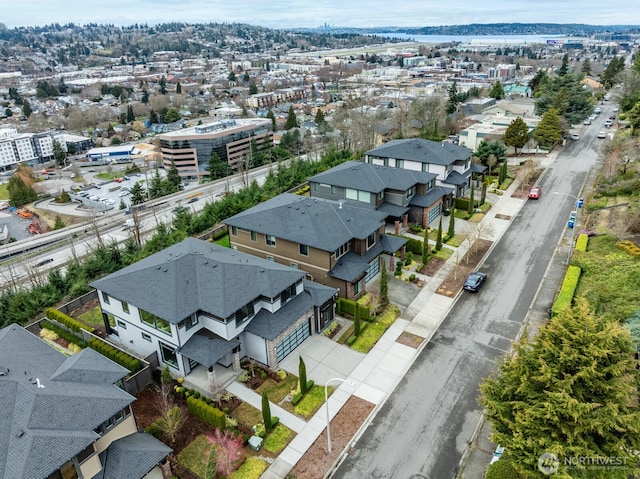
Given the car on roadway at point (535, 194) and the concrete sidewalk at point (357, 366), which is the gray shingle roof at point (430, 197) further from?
the car on roadway at point (535, 194)

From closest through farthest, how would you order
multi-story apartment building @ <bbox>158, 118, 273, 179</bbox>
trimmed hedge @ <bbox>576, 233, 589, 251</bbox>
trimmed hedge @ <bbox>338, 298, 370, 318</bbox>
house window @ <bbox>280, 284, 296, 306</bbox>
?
1. house window @ <bbox>280, 284, 296, 306</bbox>
2. trimmed hedge @ <bbox>338, 298, 370, 318</bbox>
3. trimmed hedge @ <bbox>576, 233, 589, 251</bbox>
4. multi-story apartment building @ <bbox>158, 118, 273, 179</bbox>

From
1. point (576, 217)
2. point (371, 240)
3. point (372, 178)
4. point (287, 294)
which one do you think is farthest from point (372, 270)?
point (576, 217)

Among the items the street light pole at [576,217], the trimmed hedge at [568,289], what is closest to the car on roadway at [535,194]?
the street light pole at [576,217]

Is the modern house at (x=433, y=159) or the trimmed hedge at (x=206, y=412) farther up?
the modern house at (x=433, y=159)

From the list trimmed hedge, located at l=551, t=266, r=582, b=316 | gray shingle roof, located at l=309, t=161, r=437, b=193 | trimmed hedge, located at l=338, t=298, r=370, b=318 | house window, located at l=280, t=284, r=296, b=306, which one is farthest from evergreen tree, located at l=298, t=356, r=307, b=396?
gray shingle roof, located at l=309, t=161, r=437, b=193

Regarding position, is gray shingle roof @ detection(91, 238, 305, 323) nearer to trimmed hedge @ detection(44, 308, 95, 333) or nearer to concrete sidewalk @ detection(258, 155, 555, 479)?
trimmed hedge @ detection(44, 308, 95, 333)

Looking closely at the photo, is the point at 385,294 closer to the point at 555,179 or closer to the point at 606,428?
the point at 606,428

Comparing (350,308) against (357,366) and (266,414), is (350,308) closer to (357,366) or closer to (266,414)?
(357,366)
